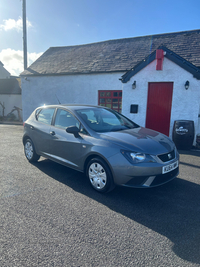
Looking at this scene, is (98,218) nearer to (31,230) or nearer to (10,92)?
(31,230)

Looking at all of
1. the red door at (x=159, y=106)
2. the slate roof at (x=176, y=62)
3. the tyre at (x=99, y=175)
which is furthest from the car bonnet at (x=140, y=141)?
the slate roof at (x=176, y=62)

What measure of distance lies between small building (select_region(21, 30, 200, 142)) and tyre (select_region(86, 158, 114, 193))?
582cm

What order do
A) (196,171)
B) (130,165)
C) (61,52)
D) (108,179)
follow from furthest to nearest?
(61,52), (196,171), (108,179), (130,165)

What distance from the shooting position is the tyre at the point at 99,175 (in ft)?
11.7

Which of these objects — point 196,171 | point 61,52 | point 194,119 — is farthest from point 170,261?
point 61,52

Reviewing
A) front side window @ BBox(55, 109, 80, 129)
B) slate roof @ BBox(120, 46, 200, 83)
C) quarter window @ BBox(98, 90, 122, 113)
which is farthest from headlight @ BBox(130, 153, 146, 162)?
quarter window @ BBox(98, 90, 122, 113)

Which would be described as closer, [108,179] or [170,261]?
[170,261]

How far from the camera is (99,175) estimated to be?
3727mm

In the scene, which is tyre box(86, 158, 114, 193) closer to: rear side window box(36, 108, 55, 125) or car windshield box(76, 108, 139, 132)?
car windshield box(76, 108, 139, 132)

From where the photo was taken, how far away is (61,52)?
52.5 ft

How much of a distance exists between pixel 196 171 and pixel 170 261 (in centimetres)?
339

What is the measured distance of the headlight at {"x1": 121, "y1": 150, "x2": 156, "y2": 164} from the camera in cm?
338

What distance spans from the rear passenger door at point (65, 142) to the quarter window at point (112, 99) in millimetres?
7224

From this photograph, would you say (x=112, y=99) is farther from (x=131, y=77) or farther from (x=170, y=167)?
(x=170, y=167)
